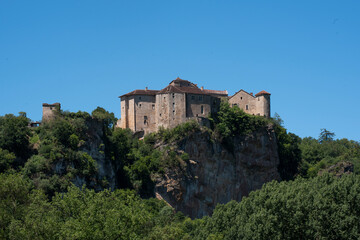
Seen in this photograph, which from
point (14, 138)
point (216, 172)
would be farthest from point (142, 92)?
Answer: point (14, 138)

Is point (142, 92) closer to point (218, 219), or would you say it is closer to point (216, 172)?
point (216, 172)

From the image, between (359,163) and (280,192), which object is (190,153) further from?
(280,192)

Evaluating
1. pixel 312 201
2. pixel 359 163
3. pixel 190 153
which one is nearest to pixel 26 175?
pixel 190 153

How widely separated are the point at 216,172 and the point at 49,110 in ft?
87.8

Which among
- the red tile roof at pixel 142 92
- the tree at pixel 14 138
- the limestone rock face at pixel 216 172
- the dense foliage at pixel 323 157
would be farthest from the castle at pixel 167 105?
the tree at pixel 14 138

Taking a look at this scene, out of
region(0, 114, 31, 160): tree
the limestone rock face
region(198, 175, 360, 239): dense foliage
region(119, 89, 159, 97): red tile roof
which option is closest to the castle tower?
region(0, 114, 31, 160): tree

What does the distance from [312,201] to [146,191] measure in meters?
38.0

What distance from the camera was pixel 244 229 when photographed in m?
65.8

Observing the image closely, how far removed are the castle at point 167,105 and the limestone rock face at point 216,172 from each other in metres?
3.77

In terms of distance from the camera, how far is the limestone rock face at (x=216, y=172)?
101 metres

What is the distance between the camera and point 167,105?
105 meters

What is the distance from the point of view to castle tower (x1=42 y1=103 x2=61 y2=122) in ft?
314

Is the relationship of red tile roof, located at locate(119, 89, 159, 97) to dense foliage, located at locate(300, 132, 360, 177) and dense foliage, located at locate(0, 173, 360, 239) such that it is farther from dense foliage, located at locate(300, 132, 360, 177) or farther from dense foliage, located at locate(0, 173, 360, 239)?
dense foliage, located at locate(0, 173, 360, 239)

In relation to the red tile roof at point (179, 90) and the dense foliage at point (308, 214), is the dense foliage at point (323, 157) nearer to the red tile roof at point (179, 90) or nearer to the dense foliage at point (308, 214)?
the red tile roof at point (179, 90)
